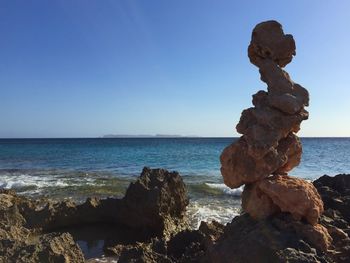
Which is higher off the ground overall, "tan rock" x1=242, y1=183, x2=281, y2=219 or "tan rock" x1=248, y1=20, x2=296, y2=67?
"tan rock" x1=248, y1=20, x2=296, y2=67

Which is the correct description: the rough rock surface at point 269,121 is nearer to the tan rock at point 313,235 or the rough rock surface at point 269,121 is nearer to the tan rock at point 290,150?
the tan rock at point 290,150

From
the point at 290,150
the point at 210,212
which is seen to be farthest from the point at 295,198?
the point at 210,212

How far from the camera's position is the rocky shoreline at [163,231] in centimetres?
500

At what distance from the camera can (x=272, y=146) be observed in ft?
18.6

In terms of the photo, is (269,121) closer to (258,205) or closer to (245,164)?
(245,164)

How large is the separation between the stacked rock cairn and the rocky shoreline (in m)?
0.24

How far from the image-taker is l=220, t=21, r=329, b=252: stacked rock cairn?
548 centimetres

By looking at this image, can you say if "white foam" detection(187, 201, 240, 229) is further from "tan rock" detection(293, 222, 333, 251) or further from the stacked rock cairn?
"tan rock" detection(293, 222, 333, 251)

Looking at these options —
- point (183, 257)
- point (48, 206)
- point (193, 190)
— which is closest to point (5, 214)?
point (48, 206)

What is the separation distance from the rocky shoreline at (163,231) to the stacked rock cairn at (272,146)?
0.24 m

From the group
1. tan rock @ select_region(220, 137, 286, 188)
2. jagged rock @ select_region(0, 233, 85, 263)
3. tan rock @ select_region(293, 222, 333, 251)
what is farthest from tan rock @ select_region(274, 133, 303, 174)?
jagged rock @ select_region(0, 233, 85, 263)

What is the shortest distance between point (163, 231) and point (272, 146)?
547cm

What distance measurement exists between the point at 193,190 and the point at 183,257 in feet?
41.8

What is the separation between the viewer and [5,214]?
904cm
